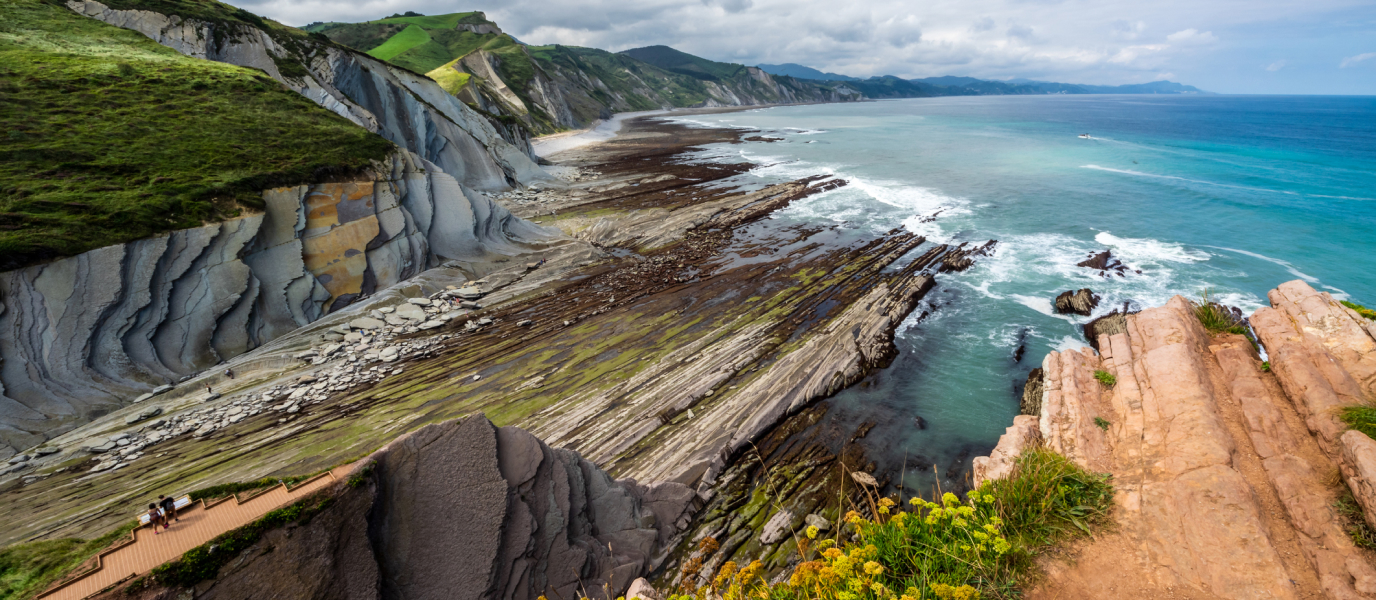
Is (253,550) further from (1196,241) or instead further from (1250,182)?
(1250,182)

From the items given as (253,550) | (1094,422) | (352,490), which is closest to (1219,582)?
(1094,422)

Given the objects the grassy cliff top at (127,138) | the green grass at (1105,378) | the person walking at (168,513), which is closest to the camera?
the person walking at (168,513)

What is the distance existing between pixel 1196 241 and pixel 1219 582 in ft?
111

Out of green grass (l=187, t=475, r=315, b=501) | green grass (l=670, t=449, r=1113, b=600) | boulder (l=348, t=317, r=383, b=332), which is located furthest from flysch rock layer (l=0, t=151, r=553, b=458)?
green grass (l=670, t=449, r=1113, b=600)

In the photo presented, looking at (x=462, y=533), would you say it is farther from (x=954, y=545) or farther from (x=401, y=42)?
(x=401, y=42)

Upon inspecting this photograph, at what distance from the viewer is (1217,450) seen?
8.37 m

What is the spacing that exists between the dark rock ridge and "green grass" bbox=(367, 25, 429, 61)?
123m

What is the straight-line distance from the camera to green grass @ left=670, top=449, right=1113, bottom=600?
495 centimetres

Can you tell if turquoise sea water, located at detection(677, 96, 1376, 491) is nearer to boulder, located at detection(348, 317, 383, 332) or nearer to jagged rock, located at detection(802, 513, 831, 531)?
jagged rock, located at detection(802, 513, 831, 531)

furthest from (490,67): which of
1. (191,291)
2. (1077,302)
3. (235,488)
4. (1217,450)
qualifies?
(1217,450)

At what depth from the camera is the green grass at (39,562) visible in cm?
594

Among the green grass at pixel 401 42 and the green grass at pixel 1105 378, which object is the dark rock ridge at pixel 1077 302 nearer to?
the green grass at pixel 1105 378

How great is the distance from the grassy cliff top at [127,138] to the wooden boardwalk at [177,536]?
45.4 feet

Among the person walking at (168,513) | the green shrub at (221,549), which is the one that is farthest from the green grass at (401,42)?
the green shrub at (221,549)
